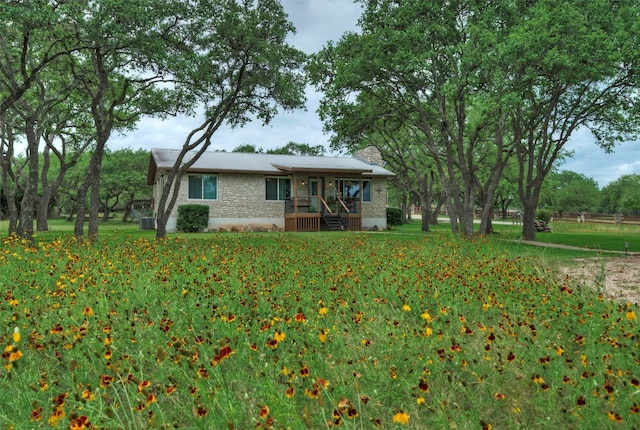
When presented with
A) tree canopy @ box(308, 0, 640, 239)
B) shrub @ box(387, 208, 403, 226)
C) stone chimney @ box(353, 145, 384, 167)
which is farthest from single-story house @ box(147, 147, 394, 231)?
Result: tree canopy @ box(308, 0, 640, 239)

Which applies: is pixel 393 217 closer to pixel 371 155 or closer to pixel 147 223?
pixel 371 155

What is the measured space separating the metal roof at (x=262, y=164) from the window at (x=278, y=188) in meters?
0.79

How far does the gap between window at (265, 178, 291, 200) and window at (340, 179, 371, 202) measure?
12.4 ft

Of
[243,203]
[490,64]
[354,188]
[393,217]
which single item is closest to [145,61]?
[490,64]

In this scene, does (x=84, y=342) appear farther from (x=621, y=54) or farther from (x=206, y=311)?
(x=621, y=54)

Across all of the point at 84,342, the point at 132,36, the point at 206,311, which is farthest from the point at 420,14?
the point at 84,342

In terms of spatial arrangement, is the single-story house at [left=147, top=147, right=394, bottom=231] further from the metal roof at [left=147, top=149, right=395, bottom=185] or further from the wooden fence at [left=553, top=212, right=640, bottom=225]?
the wooden fence at [left=553, top=212, right=640, bottom=225]

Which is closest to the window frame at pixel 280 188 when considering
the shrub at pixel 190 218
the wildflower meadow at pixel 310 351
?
the shrub at pixel 190 218

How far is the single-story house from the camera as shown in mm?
26922

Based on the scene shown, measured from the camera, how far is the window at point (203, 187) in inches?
1049

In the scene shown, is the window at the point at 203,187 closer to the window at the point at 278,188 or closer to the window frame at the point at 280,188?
the window frame at the point at 280,188

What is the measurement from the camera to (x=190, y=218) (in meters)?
25.5

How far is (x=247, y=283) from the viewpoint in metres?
6.45

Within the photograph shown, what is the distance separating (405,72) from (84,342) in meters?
15.0
